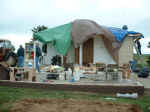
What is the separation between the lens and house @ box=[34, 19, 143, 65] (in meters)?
12.9

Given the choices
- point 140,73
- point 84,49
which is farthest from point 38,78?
point 140,73

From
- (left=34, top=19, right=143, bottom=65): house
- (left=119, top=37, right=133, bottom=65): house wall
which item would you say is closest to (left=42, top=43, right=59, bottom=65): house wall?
(left=34, top=19, right=143, bottom=65): house

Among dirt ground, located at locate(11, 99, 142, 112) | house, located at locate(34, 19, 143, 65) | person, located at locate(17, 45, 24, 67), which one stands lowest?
dirt ground, located at locate(11, 99, 142, 112)

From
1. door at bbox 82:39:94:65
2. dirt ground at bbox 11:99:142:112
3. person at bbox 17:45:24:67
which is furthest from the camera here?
door at bbox 82:39:94:65

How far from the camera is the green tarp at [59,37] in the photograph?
12.9 m

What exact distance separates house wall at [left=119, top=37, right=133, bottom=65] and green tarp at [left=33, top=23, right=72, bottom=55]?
402 centimetres

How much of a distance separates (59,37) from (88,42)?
2067 mm

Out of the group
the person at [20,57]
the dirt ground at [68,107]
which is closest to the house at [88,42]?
the person at [20,57]

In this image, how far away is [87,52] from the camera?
14336 millimetres

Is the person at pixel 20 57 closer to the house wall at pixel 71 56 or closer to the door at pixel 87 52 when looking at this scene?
the house wall at pixel 71 56

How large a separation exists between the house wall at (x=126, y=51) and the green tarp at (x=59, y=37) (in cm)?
402

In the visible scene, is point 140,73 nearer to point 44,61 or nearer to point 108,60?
point 108,60

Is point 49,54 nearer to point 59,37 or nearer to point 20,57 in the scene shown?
point 59,37

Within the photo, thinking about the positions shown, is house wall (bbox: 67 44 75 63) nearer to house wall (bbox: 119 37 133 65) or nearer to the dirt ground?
house wall (bbox: 119 37 133 65)
